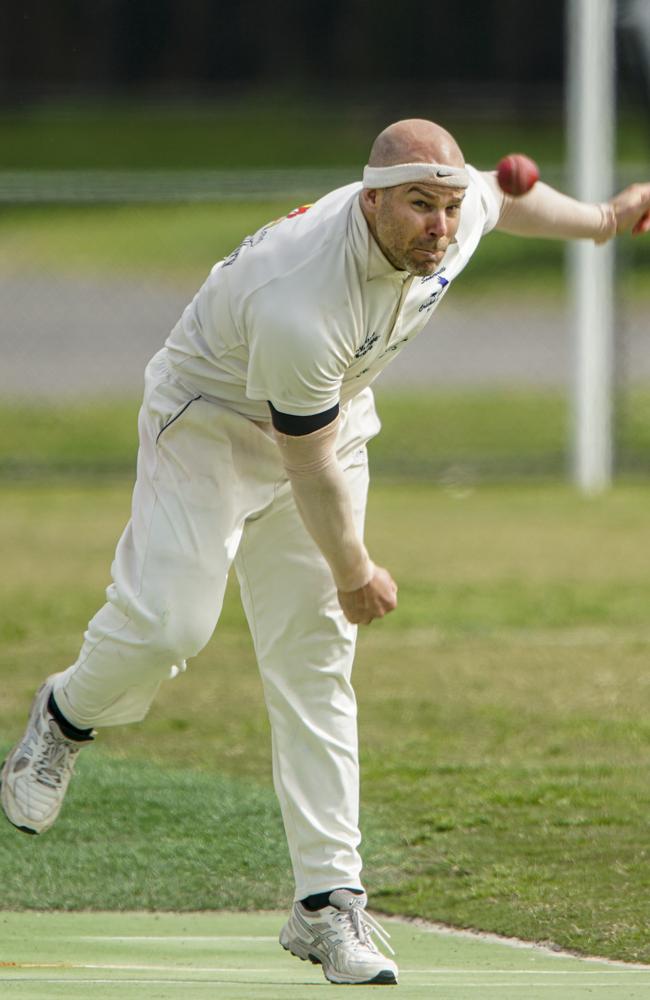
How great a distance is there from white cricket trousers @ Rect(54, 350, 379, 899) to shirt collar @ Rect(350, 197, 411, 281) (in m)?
0.60

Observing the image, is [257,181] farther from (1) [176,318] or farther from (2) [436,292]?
(2) [436,292]

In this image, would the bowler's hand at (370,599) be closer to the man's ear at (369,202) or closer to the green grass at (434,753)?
the man's ear at (369,202)

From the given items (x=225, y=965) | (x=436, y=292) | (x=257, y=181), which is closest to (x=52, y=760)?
(x=225, y=965)

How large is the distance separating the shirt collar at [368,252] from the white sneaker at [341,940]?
1.60 m

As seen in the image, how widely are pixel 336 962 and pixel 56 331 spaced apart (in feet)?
59.6

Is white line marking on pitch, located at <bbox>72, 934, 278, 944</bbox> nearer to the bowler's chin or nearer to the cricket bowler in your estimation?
the cricket bowler

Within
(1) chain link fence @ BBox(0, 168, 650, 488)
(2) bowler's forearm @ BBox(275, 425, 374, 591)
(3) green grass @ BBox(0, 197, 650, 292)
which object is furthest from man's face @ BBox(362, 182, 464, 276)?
(3) green grass @ BBox(0, 197, 650, 292)

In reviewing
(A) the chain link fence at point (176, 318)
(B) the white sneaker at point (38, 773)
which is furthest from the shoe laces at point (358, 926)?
(A) the chain link fence at point (176, 318)

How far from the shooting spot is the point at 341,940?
15.5ft

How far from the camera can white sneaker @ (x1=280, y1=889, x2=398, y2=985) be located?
15.4 feet

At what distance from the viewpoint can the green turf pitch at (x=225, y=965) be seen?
15.1ft

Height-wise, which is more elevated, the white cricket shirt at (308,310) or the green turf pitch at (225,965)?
the white cricket shirt at (308,310)

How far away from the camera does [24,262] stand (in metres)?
28.1

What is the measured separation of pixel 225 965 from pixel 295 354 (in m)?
1.71
